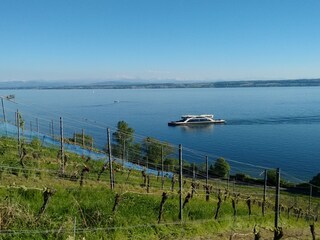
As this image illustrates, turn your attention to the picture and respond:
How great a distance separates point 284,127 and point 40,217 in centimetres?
9429

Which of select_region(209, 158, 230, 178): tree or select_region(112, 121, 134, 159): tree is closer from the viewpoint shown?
select_region(112, 121, 134, 159): tree

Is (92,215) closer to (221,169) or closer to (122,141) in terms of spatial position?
(122,141)

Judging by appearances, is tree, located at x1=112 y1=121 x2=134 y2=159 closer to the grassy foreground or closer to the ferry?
the grassy foreground

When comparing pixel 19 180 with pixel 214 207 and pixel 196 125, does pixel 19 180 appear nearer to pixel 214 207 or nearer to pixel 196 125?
pixel 214 207

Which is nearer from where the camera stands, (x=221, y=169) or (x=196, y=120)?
(x=221, y=169)

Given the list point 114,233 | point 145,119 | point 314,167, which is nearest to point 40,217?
point 114,233

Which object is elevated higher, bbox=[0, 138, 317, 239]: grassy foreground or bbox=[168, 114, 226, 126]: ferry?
bbox=[0, 138, 317, 239]: grassy foreground

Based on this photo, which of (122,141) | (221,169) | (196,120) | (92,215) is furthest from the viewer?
(196,120)

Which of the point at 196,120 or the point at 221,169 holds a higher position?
the point at 221,169

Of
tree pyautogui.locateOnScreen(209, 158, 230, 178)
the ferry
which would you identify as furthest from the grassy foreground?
the ferry

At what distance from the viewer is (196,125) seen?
107562mm

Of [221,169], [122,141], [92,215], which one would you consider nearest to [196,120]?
[221,169]

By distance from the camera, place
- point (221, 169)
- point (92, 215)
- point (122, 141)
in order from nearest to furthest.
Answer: point (92, 215)
point (122, 141)
point (221, 169)

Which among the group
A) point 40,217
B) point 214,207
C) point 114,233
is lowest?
point 214,207
